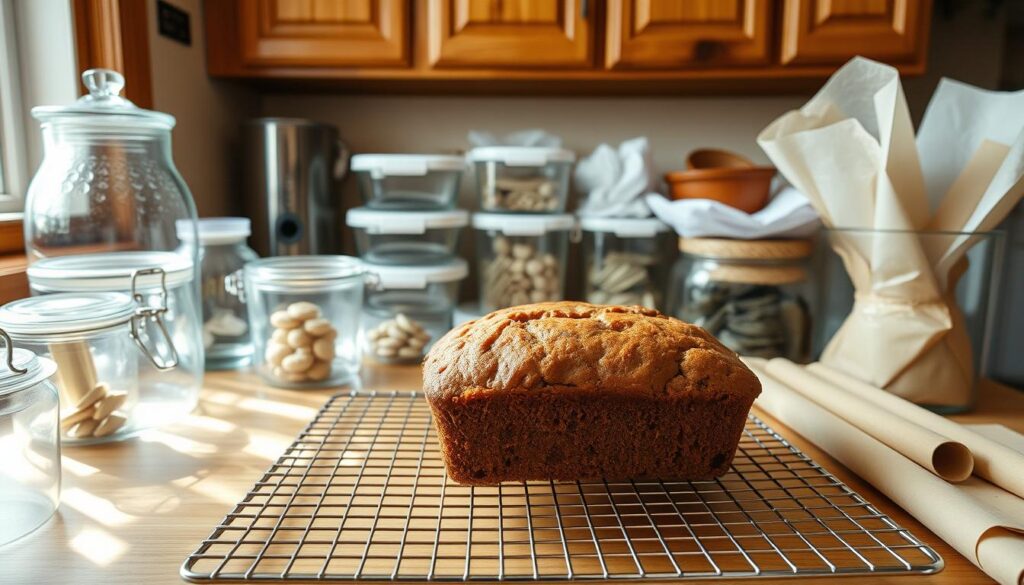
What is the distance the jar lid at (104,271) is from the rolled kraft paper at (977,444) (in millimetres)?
952

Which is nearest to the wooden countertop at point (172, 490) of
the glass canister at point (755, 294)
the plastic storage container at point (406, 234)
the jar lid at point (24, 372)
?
the jar lid at point (24, 372)

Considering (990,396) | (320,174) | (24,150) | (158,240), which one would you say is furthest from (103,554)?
(990,396)

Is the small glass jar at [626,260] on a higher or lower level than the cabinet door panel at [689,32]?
lower

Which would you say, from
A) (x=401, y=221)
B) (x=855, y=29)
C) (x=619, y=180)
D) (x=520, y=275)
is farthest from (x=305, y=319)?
(x=855, y=29)

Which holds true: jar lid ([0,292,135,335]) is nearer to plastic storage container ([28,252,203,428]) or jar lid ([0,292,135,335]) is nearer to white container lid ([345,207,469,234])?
plastic storage container ([28,252,203,428])

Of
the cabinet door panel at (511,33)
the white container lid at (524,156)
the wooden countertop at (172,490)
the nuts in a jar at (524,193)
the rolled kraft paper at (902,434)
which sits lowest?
the wooden countertop at (172,490)

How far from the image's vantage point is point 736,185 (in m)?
1.20

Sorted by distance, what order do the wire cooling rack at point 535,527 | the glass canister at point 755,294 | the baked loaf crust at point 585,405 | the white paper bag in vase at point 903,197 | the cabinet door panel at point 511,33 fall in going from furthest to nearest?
the cabinet door panel at point 511,33 → the glass canister at point 755,294 → the white paper bag in vase at point 903,197 → the baked loaf crust at point 585,405 → the wire cooling rack at point 535,527

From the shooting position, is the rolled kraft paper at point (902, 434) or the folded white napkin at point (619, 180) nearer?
the rolled kraft paper at point (902, 434)

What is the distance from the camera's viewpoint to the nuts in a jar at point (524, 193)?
129 centimetres

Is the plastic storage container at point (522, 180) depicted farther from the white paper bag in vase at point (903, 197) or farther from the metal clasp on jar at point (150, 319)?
the metal clasp on jar at point (150, 319)

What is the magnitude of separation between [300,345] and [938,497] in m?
0.85

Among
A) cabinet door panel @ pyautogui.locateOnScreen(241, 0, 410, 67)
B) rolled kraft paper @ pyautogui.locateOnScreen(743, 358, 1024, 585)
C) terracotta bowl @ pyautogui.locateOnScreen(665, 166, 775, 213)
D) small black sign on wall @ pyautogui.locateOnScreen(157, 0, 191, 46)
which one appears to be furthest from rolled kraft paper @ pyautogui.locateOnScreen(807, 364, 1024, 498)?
small black sign on wall @ pyautogui.locateOnScreen(157, 0, 191, 46)

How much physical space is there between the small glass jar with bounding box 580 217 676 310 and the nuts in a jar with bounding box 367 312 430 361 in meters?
0.36
